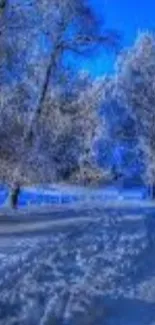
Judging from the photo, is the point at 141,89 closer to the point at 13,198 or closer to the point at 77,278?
the point at 13,198

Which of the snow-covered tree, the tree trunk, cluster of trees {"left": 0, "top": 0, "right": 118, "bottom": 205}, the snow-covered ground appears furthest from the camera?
the snow-covered tree

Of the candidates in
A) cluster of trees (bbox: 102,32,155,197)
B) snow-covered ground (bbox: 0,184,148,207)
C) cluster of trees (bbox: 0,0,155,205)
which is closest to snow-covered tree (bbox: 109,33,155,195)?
cluster of trees (bbox: 102,32,155,197)

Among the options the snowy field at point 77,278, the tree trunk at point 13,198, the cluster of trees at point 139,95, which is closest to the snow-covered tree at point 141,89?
the cluster of trees at point 139,95

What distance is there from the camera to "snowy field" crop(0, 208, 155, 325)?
764cm

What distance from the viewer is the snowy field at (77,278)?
7645 mm

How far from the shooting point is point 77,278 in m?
10.4

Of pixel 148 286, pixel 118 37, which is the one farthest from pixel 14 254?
pixel 118 37

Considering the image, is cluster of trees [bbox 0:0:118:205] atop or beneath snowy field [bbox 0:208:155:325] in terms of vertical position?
atop

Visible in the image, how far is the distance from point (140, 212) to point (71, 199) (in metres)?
5.76

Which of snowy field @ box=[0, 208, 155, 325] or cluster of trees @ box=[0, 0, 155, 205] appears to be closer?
snowy field @ box=[0, 208, 155, 325]

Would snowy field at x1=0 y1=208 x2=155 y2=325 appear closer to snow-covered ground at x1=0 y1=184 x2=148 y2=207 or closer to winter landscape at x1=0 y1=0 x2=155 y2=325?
winter landscape at x1=0 y1=0 x2=155 y2=325

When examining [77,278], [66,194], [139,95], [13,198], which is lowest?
[77,278]

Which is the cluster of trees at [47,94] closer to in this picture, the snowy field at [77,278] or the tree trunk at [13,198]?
the tree trunk at [13,198]

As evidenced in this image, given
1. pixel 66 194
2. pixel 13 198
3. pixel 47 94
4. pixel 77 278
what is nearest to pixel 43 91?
pixel 47 94
